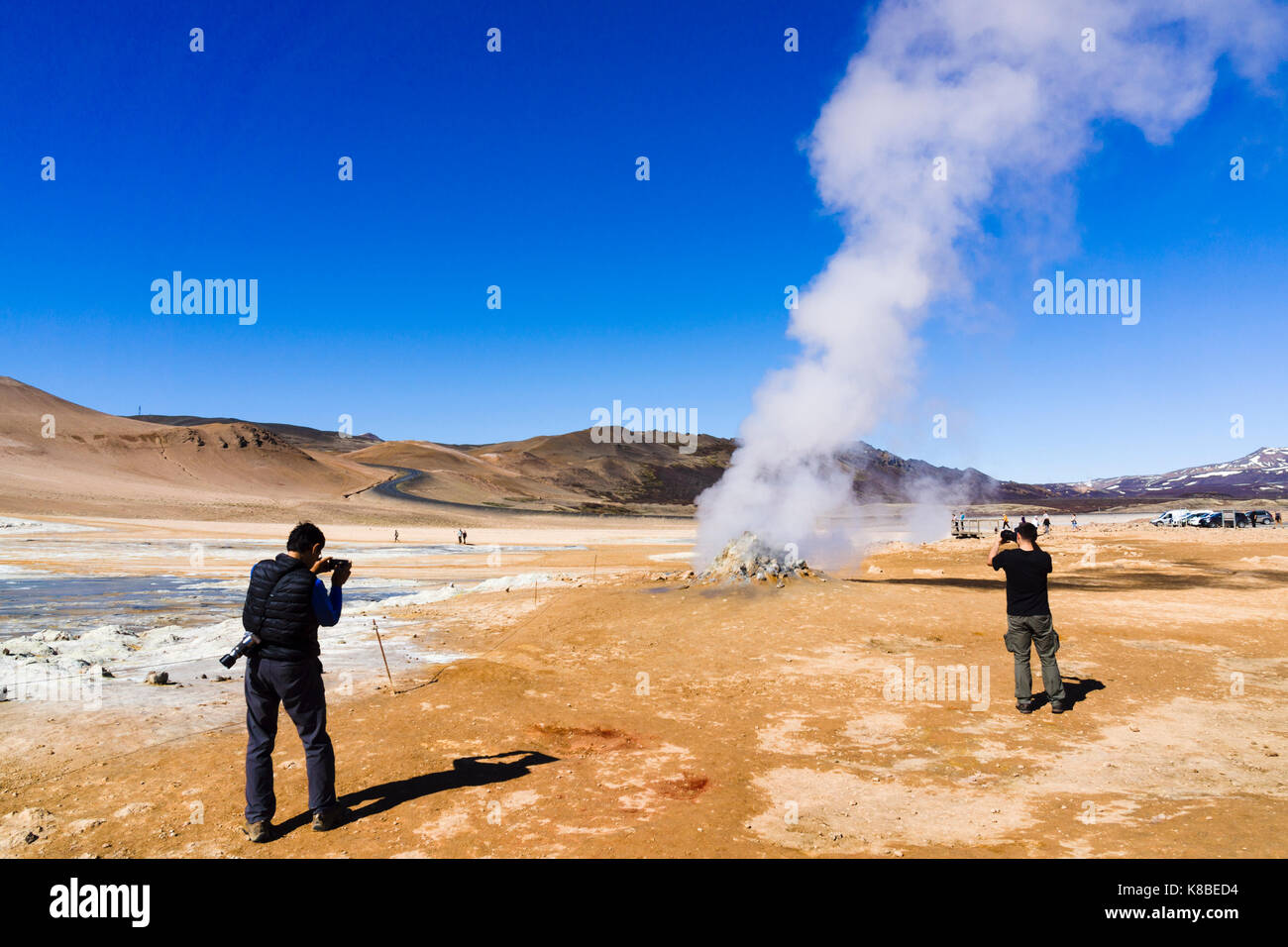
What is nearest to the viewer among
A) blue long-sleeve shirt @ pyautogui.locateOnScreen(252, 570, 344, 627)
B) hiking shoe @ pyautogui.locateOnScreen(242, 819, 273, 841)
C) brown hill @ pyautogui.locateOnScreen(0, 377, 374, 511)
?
hiking shoe @ pyautogui.locateOnScreen(242, 819, 273, 841)

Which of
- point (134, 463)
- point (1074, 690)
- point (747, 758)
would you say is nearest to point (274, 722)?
point (747, 758)

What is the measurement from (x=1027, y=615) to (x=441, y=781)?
7643 mm

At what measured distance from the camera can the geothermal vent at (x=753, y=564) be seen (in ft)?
66.3

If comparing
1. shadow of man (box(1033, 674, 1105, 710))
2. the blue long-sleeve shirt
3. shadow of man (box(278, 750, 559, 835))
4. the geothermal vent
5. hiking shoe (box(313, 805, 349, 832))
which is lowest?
shadow of man (box(1033, 674, 1105, 710))

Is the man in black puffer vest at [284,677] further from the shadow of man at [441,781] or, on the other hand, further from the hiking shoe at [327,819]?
the shadow of man at [441,781]

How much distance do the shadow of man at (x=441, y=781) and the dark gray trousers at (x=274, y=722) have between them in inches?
15.7

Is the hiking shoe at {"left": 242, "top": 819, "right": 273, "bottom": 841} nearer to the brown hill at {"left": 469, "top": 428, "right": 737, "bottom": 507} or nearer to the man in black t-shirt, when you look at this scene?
the man in black t-shirt

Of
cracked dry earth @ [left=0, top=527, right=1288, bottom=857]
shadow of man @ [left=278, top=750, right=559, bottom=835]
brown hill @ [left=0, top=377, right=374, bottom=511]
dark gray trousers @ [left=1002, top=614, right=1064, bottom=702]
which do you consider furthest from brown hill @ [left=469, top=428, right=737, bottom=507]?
shadow of man @ [left=278, top=750, right=559, bottom=835]

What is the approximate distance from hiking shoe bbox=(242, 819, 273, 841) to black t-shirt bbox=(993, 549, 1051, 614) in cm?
864

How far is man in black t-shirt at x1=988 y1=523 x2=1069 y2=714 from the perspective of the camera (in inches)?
365

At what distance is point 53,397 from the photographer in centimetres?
13138

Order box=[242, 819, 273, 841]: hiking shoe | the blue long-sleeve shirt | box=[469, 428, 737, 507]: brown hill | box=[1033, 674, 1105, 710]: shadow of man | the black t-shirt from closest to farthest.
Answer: box=[242, 819, 273, 841]: hiking shoe < the blue long-sleeve shirt < the black t-shirt < box=[1033, 674, 1105, 710]: shadow of man < box=[469, 428, 737, 507]: brown hill

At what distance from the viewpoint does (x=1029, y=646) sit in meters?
9.49

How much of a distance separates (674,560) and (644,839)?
109 ft
